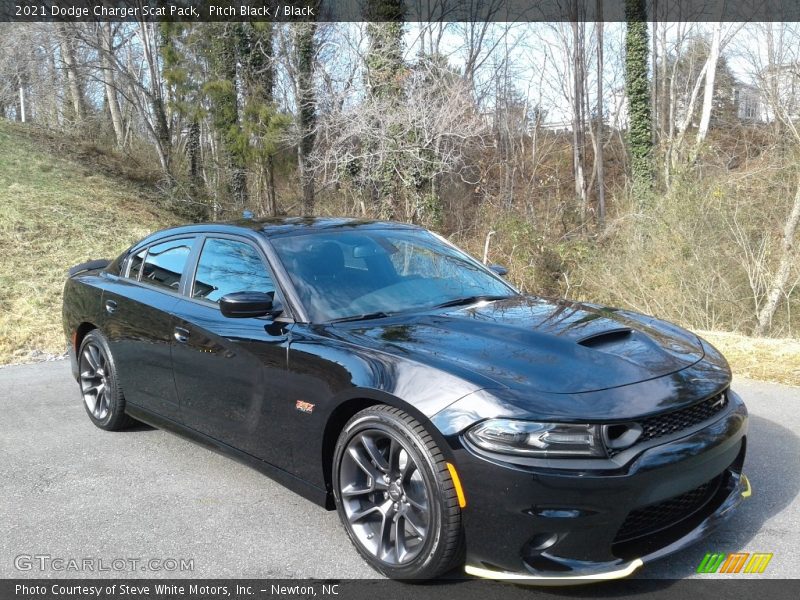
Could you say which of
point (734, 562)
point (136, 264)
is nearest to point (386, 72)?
point (136, 264)

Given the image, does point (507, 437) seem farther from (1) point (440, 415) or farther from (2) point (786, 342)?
(2) point (786, 342)

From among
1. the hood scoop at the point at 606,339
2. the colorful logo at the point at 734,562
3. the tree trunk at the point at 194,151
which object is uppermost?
the tree trunk at the point at 194,151

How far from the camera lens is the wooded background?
10.8 meters

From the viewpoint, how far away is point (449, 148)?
1662 centimetres

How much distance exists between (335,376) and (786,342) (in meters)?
6.02

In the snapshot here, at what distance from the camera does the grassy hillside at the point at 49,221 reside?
10000 mm

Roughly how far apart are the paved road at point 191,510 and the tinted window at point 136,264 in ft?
3.77

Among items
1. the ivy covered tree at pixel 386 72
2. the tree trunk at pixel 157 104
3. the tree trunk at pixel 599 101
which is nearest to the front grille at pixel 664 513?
the ivy covered tree at pixel 386 72

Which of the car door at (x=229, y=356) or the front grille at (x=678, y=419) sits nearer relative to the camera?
the front grille at (x=678, y=419)

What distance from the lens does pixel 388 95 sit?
52.3 feet

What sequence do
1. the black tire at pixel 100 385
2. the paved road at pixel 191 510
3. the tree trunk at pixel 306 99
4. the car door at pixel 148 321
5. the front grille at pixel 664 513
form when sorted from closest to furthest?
the front grille at pixel 664 513
the paved road at pixel 191 510
the car door at pixel 148 321
the black tire at pixel 100 385
the tree trunk at pixel 306 99

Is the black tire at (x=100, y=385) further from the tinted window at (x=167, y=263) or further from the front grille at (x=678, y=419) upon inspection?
the front grille at (x=678, y=419)

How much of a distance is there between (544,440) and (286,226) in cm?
232

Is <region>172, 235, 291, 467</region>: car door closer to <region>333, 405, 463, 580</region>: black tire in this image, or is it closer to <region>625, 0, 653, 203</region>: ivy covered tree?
<region>333, 405, 463, 580</region>: black tire
